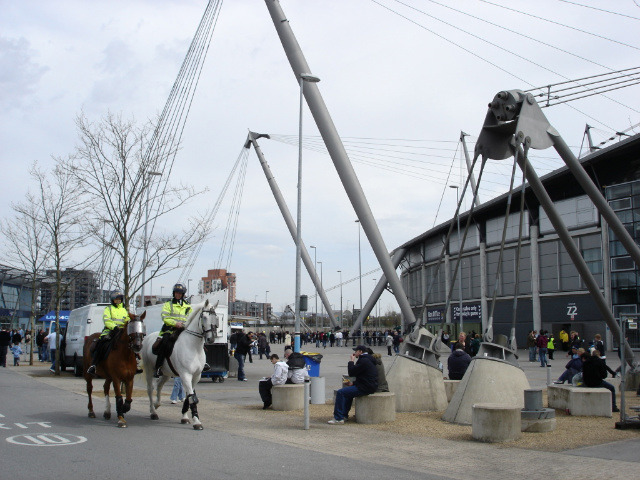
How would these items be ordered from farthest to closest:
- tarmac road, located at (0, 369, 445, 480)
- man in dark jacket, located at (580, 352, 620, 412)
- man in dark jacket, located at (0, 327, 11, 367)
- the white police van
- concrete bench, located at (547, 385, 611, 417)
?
man in dark jacket, located at (0, 327, 11, 367)
the white police van
man in dark jacket, located at (580, 352, 620, 412)
concrete bench, located at (547, 385, 611, 417)
tarmac road, located at (0, 369, 445, 480)

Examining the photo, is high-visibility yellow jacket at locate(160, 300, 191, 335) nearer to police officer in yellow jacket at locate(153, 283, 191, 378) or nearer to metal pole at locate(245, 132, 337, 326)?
police officer in yellow jacket at locate(153, 283, 191, 378)

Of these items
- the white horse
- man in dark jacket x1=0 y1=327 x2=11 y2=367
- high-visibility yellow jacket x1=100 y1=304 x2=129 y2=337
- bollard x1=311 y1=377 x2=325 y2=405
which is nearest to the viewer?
the white horse

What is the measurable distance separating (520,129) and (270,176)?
37.1 metres

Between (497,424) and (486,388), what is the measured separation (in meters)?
2.21

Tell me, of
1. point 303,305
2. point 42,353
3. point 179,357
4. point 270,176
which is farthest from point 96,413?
point 270,176

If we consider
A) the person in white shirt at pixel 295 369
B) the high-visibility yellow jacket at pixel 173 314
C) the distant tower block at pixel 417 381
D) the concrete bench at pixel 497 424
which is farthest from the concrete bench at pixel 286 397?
the concrete bench at pixel 497 424

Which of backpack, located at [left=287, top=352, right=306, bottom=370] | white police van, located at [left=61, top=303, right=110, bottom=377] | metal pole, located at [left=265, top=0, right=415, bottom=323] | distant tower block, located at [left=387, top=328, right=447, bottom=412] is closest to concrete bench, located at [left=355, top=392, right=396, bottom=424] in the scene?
distant tower block, located at [left=387, top=328, right=447, bottom=412]

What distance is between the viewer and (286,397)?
15.4 metres

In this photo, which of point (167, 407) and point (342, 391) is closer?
point (342, 391)

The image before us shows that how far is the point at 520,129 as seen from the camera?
1487 centimetres

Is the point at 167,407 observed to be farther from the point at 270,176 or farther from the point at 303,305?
the point at 270,176

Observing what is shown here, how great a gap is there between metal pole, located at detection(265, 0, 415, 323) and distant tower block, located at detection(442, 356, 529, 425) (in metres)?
14.2

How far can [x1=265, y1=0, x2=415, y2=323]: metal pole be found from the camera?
2789cm

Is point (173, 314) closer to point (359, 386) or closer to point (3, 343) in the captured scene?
point (359, 386)
